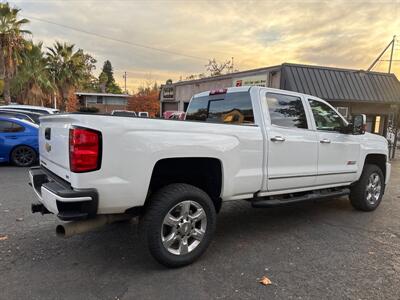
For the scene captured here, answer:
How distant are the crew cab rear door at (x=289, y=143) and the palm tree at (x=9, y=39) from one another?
2143 cm

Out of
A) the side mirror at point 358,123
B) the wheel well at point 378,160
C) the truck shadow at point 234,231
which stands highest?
the side mirror at point 358,123

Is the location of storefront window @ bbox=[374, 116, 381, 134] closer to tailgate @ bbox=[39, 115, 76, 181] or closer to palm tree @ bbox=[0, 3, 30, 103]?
tailgate @ bbox=[39, 115, 76, 181]

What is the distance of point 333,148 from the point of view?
5.08 metres

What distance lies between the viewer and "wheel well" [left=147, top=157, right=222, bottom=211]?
3.65 metres

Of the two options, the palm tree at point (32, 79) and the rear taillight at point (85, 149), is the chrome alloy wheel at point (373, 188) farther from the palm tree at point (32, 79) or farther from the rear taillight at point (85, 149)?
the palm tree at point (32, 79)

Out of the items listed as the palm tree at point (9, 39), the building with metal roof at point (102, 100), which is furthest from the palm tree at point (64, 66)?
the building with metal roof at point (102, 100)

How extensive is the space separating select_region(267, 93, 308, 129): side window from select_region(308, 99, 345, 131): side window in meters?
0.30

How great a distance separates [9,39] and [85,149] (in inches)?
859

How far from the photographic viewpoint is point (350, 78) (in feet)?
47.5

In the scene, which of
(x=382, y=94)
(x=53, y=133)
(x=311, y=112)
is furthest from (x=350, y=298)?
(x=382, y=94)

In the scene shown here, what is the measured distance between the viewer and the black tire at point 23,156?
32.0 ft

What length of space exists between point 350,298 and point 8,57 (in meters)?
23.5

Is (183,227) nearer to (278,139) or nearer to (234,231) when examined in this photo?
(234,231)

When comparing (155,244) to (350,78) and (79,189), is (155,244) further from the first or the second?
(350,78)
